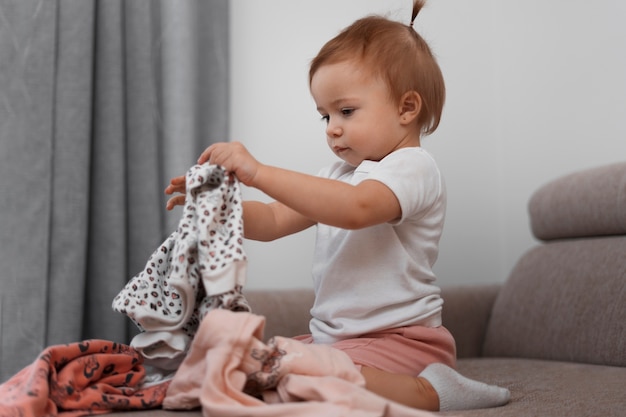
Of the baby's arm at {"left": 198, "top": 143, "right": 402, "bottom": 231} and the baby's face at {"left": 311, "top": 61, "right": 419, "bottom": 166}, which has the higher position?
the baby's face at {"left": 311, "top": 61, "right": 419, "bottom": 166}

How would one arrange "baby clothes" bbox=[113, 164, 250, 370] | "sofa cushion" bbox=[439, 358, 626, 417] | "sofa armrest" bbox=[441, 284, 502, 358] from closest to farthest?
1. "baby clothes" bbox=[113, 164, 250, 370]
2. "sofa cushion" bbox=[439, 358, 626, 417]
3. "sofa armrest" bbox=[441, 284, 502, 358]

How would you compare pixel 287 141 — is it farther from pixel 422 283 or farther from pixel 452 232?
pixel 422 283

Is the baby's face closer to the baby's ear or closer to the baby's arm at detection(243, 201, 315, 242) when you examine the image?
the baby's ear

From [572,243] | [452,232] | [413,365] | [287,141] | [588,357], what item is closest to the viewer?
[413,365]

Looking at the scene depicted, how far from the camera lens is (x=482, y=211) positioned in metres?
2.49

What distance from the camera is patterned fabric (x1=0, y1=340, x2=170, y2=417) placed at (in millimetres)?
895

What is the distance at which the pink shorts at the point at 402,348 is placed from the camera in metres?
1.14

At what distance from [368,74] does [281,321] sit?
655 mm

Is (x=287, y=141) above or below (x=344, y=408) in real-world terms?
above

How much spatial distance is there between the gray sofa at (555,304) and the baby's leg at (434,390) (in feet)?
0.90

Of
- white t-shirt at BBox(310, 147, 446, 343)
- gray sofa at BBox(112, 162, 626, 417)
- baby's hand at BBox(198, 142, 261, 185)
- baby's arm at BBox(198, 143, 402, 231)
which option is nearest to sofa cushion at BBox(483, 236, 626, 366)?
gray sofa at BBox(112, 162, 626, 417)

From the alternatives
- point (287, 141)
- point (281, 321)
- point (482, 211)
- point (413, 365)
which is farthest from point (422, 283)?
point (482, 211)

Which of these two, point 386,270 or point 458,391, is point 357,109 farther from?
point 458,391

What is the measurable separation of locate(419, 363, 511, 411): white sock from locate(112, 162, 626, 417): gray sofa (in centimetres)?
26
